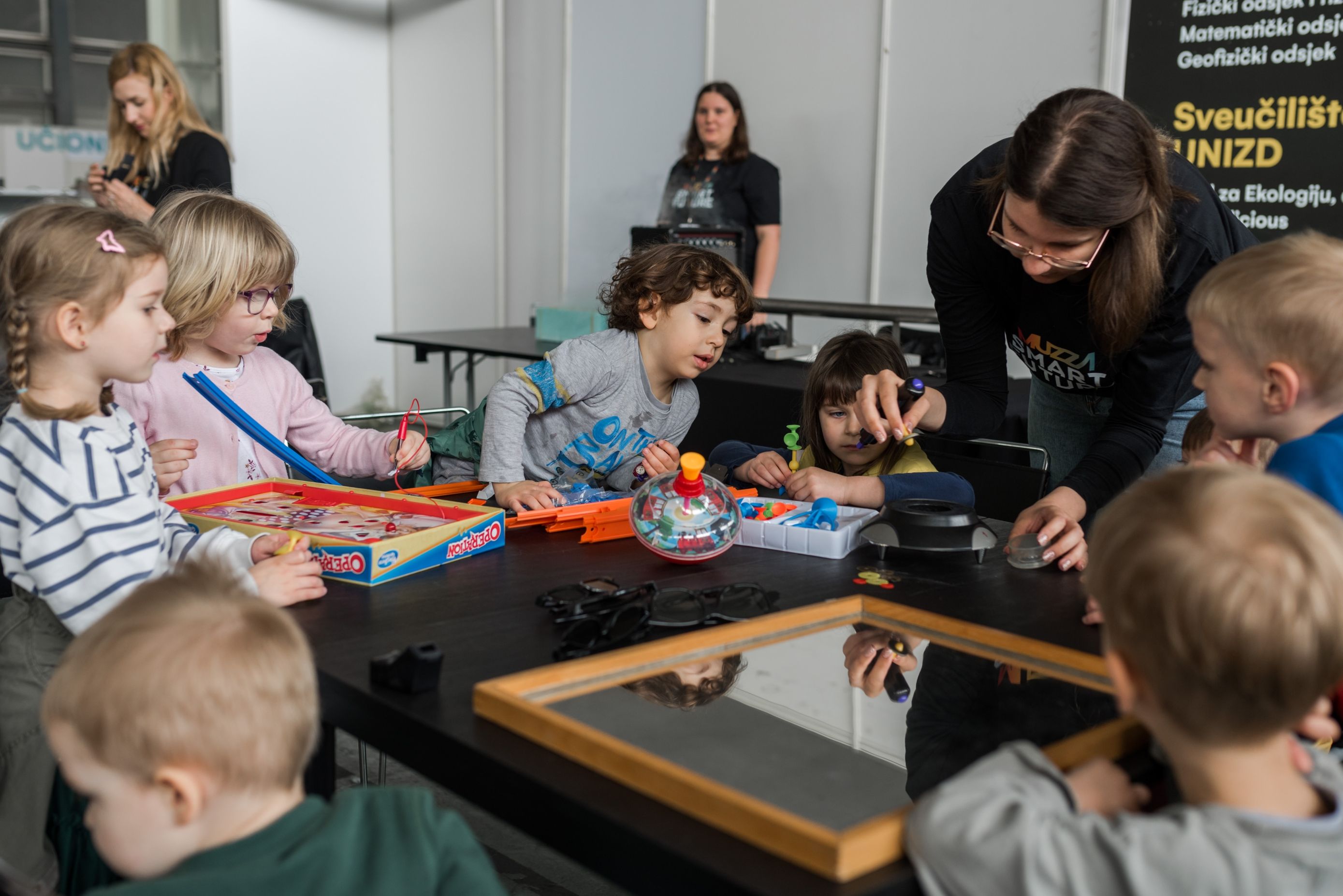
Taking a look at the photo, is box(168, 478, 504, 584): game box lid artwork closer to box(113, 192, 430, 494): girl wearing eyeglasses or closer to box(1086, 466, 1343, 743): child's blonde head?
box(113, 192, 430, 494): girl wearing eyeglasses

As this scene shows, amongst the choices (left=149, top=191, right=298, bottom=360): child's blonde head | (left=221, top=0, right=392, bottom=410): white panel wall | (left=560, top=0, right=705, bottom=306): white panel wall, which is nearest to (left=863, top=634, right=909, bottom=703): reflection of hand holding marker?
(left=149, top=191, right=298, bottom=360): child's blonde head

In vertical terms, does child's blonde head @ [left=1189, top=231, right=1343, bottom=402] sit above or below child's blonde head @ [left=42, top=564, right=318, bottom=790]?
above

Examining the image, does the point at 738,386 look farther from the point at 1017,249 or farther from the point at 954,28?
the point at 954,28

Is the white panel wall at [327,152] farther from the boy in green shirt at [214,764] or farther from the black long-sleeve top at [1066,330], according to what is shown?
the boy in green shirt at [214,764]

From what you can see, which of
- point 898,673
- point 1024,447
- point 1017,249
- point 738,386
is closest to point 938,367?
point 738,386

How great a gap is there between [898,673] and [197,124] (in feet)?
13.0

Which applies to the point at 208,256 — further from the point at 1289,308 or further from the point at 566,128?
the point at 566,128

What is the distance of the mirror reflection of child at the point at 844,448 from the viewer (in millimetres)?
2074

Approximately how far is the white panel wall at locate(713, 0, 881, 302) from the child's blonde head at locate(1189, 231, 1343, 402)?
387cm

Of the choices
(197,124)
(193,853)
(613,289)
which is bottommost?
(193,853)

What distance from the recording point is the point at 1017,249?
1.74m

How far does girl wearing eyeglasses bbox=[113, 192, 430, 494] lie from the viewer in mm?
1893

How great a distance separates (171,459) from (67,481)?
0.44m

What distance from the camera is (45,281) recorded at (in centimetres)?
134
